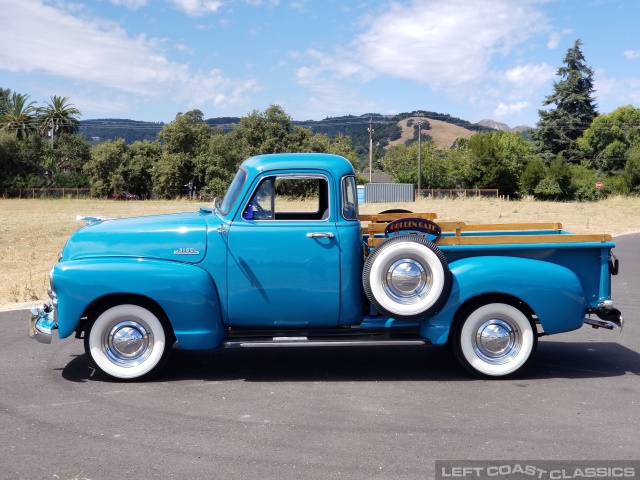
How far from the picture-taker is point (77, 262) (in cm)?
607

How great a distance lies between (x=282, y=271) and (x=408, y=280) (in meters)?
1.11

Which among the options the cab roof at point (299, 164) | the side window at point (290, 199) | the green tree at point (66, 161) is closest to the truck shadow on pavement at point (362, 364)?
the side window at point (290, 199)

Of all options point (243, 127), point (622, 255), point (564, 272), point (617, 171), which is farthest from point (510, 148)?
point (564, 272)

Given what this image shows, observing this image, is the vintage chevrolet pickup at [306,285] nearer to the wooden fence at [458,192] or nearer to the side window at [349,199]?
the side window at [349,199]

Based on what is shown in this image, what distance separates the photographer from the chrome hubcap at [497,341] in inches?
243

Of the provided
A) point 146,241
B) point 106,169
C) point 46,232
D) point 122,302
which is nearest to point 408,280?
point 146,241

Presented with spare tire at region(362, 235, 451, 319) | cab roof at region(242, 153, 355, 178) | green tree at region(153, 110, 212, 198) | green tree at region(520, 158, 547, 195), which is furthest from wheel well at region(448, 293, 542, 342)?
green tree at region(520, 158, 547, 195)

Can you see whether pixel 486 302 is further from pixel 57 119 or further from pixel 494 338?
pixel 57 119

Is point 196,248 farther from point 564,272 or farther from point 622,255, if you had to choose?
point 622,255

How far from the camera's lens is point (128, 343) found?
6082 mm

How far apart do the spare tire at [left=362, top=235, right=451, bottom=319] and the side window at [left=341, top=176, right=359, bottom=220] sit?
1.48 ft

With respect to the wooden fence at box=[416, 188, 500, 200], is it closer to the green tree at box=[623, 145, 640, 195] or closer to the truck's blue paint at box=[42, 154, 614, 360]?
the green tree at box=[623, 145, 640, 195]

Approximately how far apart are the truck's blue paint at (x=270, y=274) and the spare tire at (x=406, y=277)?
7.6 inches

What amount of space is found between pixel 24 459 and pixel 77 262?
2058mm
